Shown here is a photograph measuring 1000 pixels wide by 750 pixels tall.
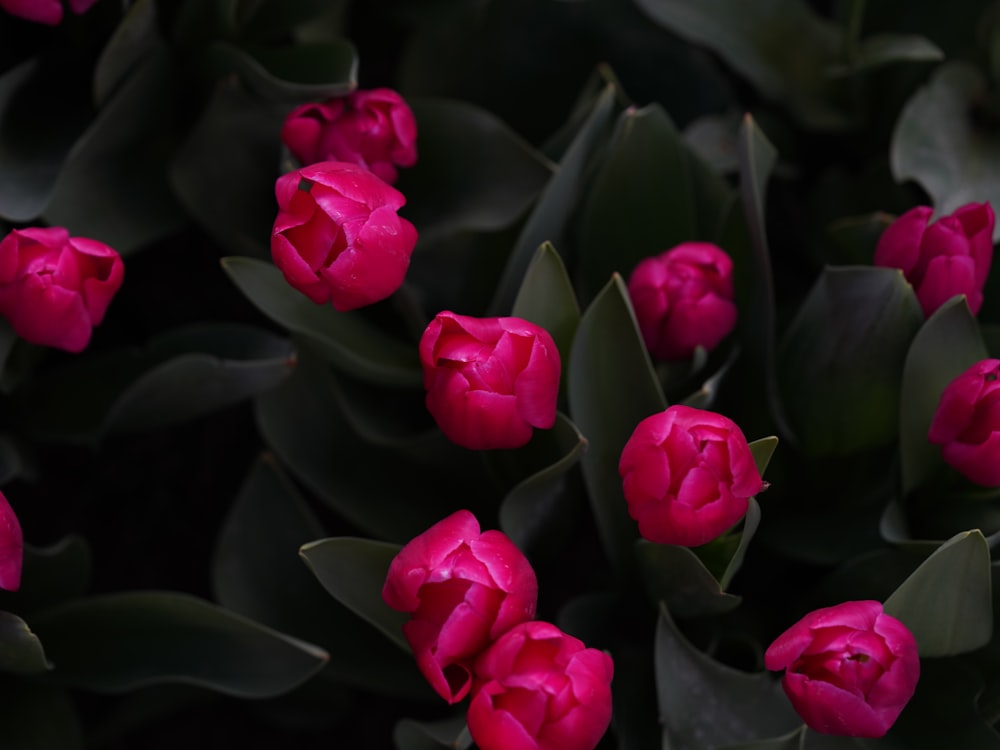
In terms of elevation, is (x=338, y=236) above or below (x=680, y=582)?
above

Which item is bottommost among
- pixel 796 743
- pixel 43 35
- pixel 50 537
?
pixel 50 537

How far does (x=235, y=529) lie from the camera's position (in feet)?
2.73

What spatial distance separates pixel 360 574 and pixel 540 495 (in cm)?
12

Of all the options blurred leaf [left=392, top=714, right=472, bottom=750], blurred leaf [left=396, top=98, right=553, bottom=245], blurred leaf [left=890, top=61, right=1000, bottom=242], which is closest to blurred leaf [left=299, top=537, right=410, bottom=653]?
blurred leaf [left=392, top=714, right=472, bottom=750]

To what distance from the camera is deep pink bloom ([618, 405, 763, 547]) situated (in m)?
0.55

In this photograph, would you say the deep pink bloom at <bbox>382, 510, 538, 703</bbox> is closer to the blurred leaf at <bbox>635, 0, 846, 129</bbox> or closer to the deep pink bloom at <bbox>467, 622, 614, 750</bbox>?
the deep pink bloom at <bbox>467, 622, 614, 750</bbox>

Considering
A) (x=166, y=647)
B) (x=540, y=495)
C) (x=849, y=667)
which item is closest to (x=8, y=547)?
(x=166, y=647)

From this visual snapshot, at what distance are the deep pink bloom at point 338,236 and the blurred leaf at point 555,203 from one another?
0.17 meters

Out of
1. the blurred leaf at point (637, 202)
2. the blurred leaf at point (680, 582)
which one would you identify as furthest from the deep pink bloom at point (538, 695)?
the blurred leaf at point (637, 202)

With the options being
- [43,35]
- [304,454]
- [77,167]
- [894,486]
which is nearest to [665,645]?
[894,486]

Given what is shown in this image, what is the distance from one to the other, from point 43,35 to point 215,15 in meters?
0.14

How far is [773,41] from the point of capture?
3.24 feet

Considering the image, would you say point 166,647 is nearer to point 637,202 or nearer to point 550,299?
point 550,299

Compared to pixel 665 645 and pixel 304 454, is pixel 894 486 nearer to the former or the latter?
pixel 665 645
